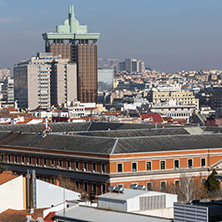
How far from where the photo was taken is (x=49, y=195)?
64.1 meters

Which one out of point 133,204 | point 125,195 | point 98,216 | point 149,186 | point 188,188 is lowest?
point 149,186

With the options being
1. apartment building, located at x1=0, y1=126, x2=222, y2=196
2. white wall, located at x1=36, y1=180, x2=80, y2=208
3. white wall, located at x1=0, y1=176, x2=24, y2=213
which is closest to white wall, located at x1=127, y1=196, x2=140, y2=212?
white wall, located at x1=36, y1=180, x2=80, y2=208

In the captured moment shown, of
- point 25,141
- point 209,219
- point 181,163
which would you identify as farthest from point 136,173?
point 209,219

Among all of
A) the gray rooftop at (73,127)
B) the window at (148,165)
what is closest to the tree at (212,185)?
the window at (148,165)

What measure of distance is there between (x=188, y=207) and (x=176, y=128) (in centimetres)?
7527

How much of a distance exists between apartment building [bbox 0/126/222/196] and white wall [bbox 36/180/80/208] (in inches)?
985

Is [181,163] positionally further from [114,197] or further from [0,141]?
[114,197]

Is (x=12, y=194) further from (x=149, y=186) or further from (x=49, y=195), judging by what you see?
(x=149, y=186)

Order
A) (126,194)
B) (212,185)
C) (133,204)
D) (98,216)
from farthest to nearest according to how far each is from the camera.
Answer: (212,185) → (126,194) → (133,204) → (98,216)

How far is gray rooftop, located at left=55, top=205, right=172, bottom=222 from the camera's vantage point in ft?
151

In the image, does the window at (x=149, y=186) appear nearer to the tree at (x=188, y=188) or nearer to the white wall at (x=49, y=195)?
the tree at (x=188, y=188)

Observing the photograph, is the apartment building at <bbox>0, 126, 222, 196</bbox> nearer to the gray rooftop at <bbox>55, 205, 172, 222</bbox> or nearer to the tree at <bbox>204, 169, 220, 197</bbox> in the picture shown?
the tree at <bbox>204, 169, 220, 197</bbox>

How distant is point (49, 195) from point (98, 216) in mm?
17286

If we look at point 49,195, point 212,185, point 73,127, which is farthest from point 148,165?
point 73,127
